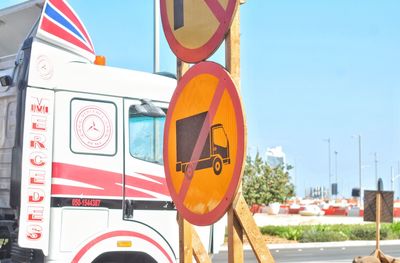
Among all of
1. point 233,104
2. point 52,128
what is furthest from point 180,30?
point 52,128

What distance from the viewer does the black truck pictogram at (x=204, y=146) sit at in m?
3.57

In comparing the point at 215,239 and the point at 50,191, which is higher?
the point at 50,191

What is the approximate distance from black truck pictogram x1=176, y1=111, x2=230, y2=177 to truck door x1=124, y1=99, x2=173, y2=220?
10.2 ft

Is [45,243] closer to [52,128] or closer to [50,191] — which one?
[50,191]

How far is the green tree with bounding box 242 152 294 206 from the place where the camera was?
32.8 metres

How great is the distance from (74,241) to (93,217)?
290 millimetres

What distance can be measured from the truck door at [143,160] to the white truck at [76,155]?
0.4 inches

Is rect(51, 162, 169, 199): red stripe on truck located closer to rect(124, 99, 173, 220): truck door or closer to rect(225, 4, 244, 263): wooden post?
rect(124, 99, 173, 220): truck door

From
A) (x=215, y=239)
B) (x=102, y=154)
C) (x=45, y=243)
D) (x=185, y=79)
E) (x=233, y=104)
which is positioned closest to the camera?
(x=233, y=104)

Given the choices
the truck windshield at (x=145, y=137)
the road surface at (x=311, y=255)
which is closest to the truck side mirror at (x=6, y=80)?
the truck windshield at (x=145, y=137)

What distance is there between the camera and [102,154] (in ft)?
22.9

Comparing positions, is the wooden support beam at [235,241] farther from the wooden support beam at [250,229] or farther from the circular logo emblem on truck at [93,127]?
the circular logo emblem on truck at [93,127]

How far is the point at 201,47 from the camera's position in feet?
12.6

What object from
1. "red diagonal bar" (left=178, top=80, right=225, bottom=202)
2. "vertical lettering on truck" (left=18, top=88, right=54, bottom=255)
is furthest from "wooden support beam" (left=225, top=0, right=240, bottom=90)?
"vertical lettering on truck" (left=18, top=88, right=54, bottom=255)
